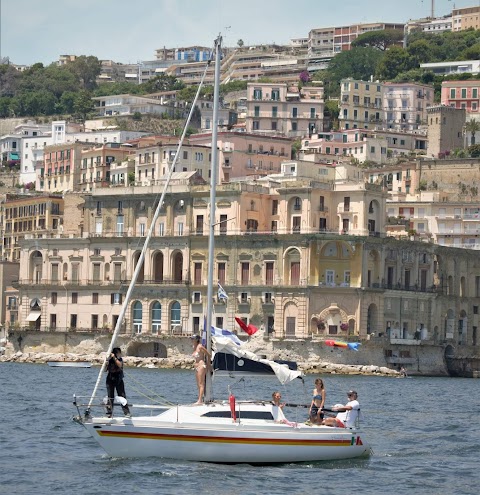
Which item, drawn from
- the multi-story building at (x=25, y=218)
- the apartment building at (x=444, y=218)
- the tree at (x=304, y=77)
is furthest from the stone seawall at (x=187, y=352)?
the tree at (x=304, y=77)

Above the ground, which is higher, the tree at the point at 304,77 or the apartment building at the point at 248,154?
the tree at the point at 304,77

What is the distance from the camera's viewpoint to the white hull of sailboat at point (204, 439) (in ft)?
119

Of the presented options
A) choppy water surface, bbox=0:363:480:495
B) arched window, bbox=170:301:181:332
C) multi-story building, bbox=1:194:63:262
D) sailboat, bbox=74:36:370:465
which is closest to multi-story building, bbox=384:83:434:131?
multi-story building, bbox=1:194:63:262

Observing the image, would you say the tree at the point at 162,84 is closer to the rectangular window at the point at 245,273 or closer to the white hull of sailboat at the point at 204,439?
the rectangular window at the point at 245,273

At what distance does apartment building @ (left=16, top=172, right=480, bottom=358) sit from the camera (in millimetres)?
92125

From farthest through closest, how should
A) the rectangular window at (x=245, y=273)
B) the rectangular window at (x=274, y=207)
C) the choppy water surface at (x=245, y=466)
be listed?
the rectangular window at (x=274, y=207) < the rectangular window at (x=245, y=273) < the choppy water surface at (x=245, y=466)

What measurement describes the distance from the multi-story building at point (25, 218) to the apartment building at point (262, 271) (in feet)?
42.5

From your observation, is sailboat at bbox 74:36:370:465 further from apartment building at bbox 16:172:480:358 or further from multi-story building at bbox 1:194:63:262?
multi-story building at bbox 1:194:63:262

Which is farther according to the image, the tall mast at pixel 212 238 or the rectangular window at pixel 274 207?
the rectangular window at pixel 274 207

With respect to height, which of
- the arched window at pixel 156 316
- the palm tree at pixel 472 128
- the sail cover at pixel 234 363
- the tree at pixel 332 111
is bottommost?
the arched window at pixel 156 316

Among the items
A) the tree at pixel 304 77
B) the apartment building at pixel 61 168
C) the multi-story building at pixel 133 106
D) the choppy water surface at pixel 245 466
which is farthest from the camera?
the tree at pixel 304 77

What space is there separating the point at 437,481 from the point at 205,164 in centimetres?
8655

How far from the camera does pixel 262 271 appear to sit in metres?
93.5

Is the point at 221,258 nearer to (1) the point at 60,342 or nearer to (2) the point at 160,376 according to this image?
(1) the point at 60,342
